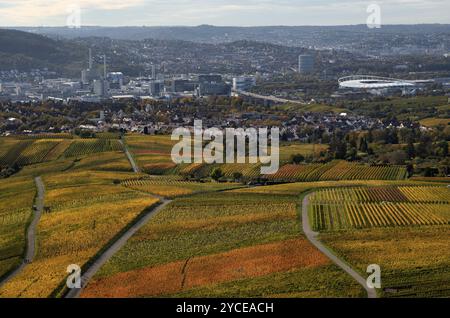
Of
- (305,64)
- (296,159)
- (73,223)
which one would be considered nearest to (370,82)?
(305,64)

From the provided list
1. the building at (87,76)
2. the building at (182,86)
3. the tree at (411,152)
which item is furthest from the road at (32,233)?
the building at (87,76)

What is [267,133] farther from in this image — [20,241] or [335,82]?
[335,82]

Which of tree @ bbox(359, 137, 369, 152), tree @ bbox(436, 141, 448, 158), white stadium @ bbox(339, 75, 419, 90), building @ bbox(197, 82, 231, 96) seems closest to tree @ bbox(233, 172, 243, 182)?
tree @ bbox(359, 137, 369, 152)

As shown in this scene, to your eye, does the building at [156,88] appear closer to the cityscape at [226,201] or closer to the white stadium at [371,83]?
the cityscape at [226,201]

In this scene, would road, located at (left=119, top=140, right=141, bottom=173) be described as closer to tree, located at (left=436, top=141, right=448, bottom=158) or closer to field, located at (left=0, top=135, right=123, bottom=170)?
field, located at (left=0, top=135, right=123, bottom=170)

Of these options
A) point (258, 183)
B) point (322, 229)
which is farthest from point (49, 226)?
point (258, 183)
